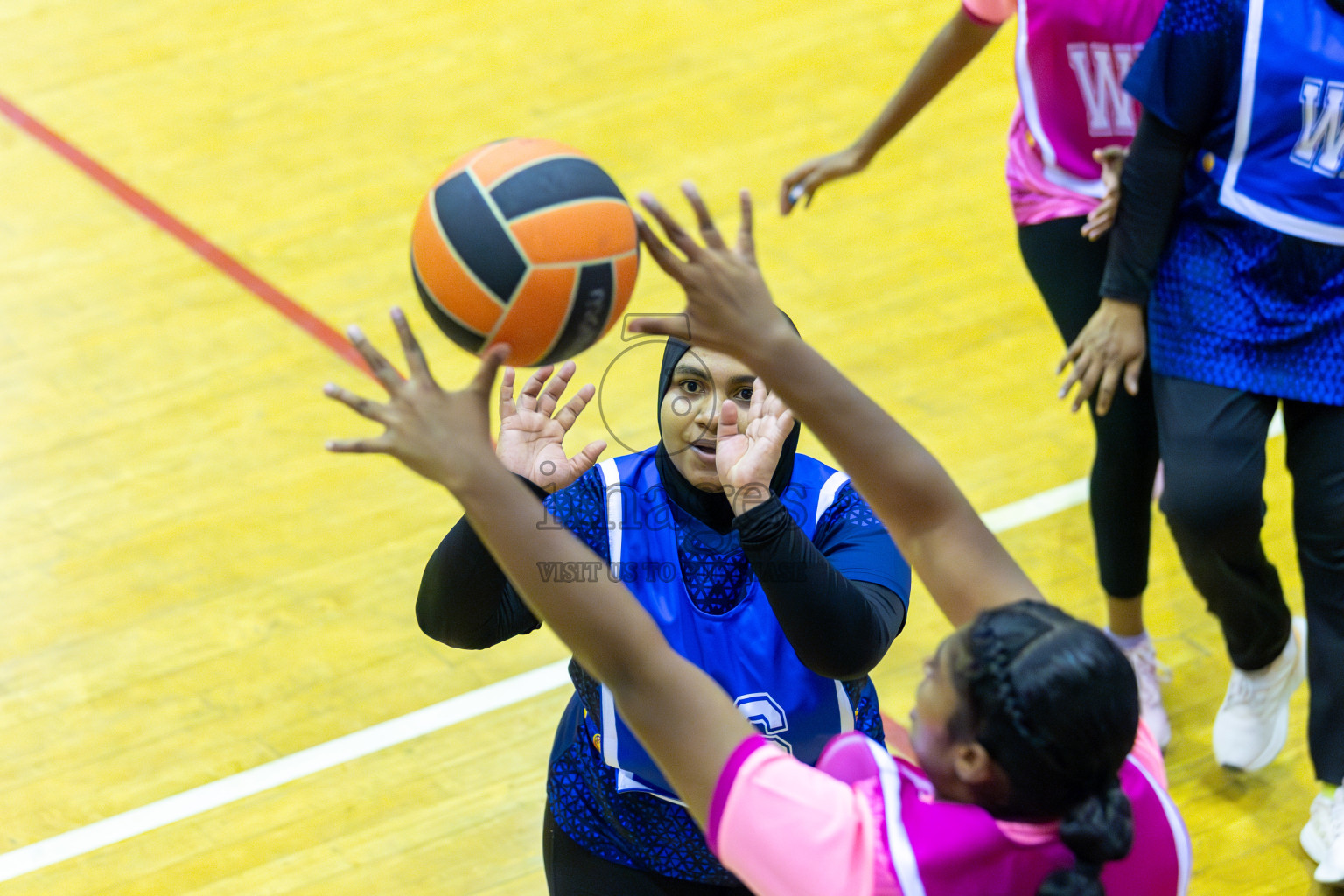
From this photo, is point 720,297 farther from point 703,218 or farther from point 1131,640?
point 1131,640

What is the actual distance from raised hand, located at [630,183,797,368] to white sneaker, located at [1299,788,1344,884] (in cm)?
218

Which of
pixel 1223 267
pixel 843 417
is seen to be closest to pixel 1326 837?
pixel 1223 267

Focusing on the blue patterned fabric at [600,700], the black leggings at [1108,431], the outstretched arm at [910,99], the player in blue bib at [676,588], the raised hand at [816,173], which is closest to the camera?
the player in blue bib at [676,588]

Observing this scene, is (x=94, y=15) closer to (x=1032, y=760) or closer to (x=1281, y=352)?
(x=1281, y=352)

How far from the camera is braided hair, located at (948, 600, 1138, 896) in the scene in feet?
5.15

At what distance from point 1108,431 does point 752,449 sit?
59.7 inches

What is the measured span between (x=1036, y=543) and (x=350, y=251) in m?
2.79

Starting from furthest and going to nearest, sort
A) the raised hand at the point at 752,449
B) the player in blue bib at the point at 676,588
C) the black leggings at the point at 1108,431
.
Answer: the black leggings at the point at 1108,431
the player in blue bib at the point at 676,588
the raised hand at the point at 752,449

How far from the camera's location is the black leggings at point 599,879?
8.27 ft

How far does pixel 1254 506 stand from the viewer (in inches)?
120

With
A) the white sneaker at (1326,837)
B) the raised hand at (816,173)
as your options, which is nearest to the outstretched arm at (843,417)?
the white sneaker at (1326,837)

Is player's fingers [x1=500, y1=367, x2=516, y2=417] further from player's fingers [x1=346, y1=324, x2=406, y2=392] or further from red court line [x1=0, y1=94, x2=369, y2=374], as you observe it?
red court line [x1=0, y1=94, x2=369, y2=374]

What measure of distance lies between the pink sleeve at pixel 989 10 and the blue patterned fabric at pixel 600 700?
155 centimetres

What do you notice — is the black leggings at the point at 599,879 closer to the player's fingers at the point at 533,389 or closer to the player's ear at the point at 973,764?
the player's fingers at the point at 533,389
